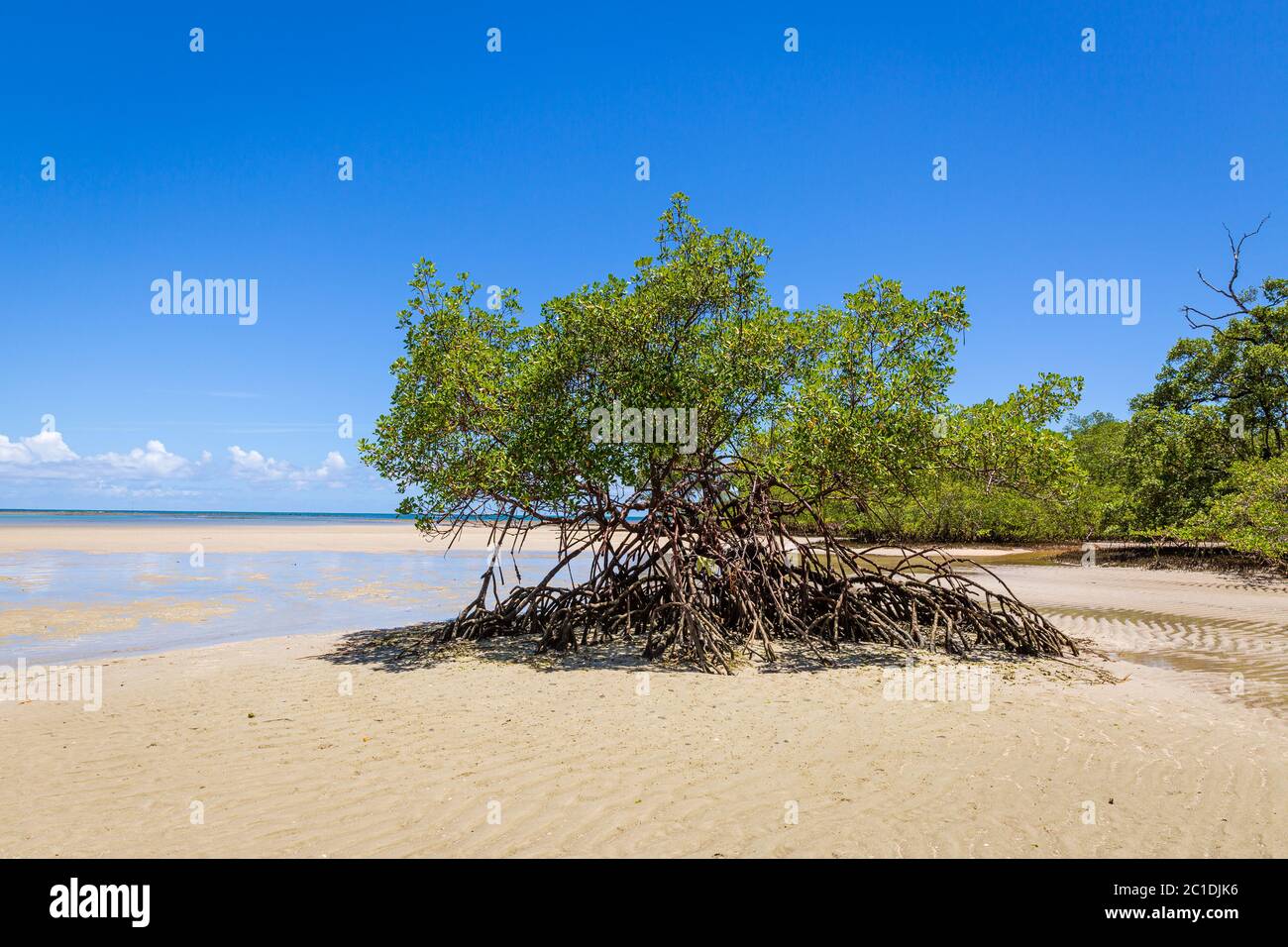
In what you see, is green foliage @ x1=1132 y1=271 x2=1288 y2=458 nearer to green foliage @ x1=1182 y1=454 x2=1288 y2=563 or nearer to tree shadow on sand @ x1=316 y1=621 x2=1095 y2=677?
green foliage @ x1=1182 y1=454 x2=1288 y2=563

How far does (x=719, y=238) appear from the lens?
11.6 m

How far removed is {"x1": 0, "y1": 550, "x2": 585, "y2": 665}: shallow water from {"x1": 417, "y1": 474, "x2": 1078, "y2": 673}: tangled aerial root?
17.8 feet

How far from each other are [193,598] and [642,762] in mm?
17760

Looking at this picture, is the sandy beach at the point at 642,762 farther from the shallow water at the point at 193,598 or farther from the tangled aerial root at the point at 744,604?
the shallow water at the point at 193,598

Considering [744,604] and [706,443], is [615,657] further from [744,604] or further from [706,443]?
[706,443]

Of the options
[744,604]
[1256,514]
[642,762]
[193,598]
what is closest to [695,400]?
[744,604]

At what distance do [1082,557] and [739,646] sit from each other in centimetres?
2700

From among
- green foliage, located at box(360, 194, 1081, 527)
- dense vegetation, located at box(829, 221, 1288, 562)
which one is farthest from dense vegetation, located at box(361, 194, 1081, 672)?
dense vegetation, located at box(829, 221, 1288, 562)

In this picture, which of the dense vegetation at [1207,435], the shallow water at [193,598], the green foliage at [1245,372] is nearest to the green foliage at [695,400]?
the shallow water at [193,598]

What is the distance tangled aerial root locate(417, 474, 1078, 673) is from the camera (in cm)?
1161

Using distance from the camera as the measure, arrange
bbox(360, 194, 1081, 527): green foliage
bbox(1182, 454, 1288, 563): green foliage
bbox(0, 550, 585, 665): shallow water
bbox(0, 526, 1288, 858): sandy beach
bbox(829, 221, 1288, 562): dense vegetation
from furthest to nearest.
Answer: bbox(829, 221, 1288, 562): dense vegetation < bbox(1182, 454, 1288, 563): green foliage < bbox(0, 550, 585, 665): shallow water < bbox(360, 194, 1081, 527): green foliage < bbox(0, 526, 1288, 858): sandy beach

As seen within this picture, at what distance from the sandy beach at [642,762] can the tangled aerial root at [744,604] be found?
0.96m

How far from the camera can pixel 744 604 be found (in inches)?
466

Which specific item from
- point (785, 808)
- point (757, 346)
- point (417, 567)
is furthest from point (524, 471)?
point (417, 567)
